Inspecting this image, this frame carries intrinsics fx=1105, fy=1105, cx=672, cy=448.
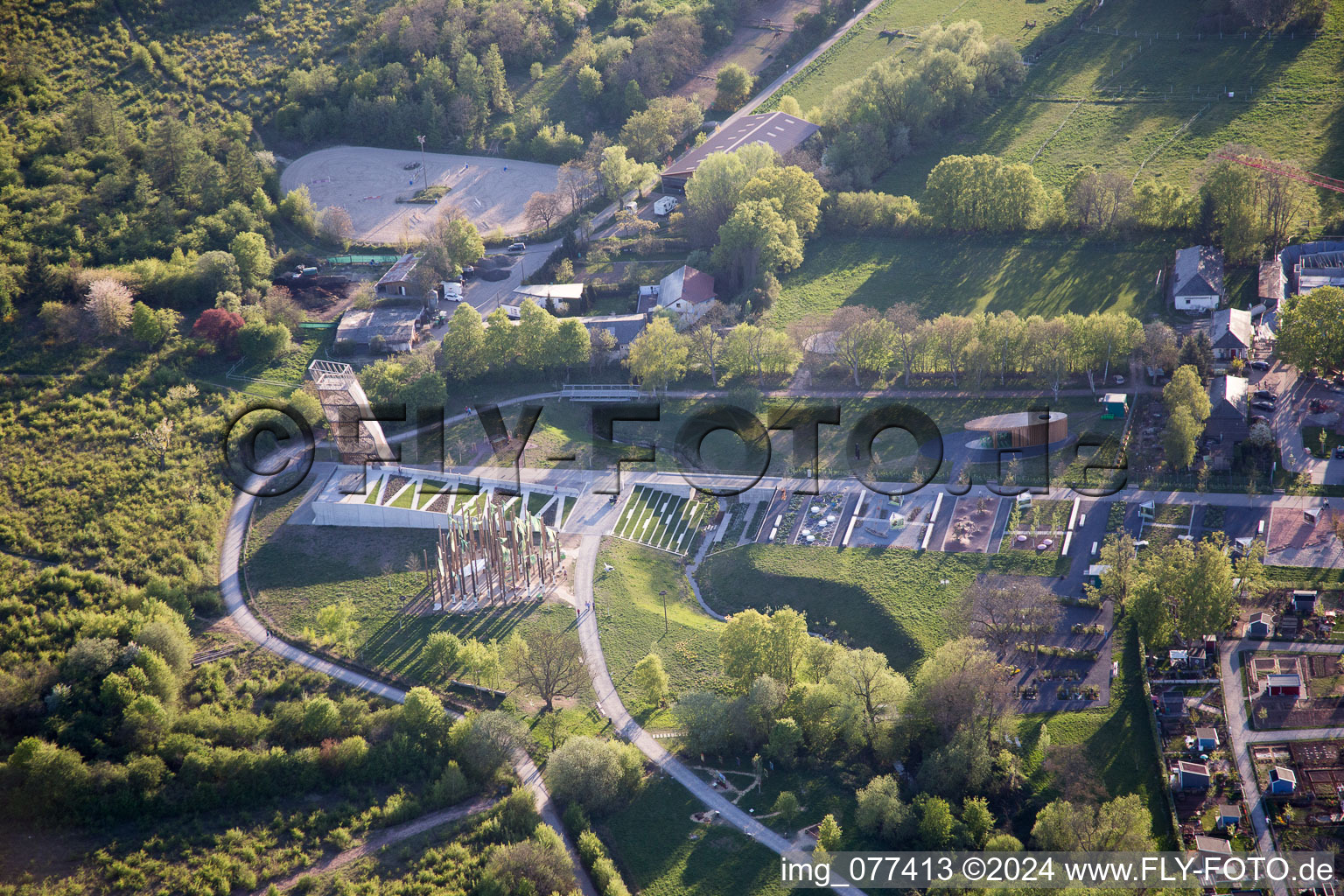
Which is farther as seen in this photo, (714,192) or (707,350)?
(714,192)

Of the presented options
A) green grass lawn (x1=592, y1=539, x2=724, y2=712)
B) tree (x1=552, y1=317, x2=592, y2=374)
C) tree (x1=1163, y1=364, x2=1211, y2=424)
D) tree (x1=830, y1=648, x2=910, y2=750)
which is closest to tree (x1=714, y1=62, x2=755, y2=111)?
tree (x1=552, y1=317, x2=592, y2=374)

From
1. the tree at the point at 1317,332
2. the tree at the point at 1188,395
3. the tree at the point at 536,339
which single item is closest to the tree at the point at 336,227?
the tree at the point at 536,339

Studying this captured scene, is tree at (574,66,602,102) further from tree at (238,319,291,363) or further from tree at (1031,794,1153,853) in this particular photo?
tree at (1031,794,1153,853)

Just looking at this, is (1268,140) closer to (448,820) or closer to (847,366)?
(847,366)

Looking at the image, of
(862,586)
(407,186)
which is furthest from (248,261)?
(862,586)

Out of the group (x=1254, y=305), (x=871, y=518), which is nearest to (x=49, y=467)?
(x=871, y=518)

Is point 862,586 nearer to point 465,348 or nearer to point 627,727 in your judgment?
point 627,727
